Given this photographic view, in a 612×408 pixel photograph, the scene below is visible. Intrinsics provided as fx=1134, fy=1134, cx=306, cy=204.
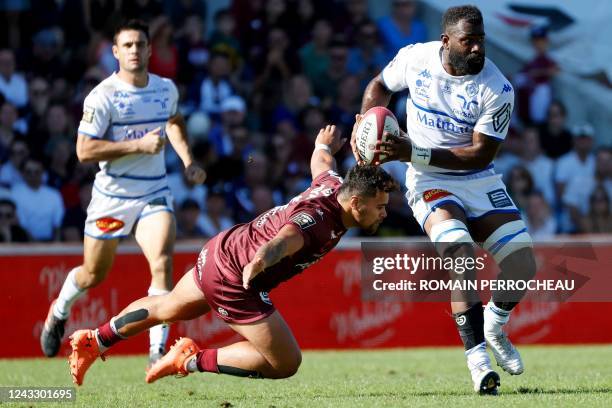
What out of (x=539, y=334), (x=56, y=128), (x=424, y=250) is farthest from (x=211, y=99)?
(x=539, y=334)

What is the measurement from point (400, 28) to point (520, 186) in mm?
3181

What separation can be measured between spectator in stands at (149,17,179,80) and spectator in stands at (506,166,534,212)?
5247 mm

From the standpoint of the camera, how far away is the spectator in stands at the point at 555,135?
17547 mm

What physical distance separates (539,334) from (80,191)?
629 centimetres

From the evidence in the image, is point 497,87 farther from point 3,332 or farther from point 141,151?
point 3,332

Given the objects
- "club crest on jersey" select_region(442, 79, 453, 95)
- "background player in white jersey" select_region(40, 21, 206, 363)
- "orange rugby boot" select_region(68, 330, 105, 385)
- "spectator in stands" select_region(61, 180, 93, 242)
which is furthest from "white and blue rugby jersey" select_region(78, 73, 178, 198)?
"spectator in stands" select_region(61, 180, 93, 242)

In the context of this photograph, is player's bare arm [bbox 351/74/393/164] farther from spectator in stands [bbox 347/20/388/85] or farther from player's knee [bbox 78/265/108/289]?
spectator in stands [bbox 347/20/388/85]

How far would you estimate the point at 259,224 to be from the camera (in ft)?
26.4

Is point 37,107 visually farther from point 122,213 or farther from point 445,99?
point 445,99

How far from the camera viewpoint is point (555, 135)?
693 inches

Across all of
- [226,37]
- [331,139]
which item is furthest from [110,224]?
[226,37]

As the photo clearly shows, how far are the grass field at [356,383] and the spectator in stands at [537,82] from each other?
18.3 ft

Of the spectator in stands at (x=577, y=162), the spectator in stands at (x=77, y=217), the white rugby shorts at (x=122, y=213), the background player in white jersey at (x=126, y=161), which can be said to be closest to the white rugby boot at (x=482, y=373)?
the background player in white jersey at (x=126, y=161)

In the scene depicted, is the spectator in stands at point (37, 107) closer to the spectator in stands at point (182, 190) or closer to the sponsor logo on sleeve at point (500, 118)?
the spectator in stands at point (182, 190)
